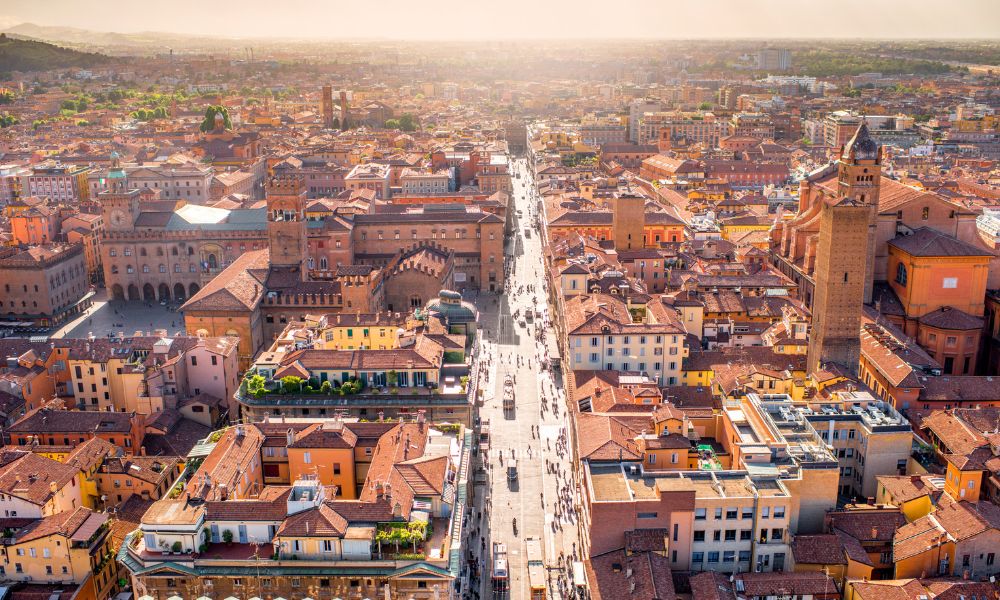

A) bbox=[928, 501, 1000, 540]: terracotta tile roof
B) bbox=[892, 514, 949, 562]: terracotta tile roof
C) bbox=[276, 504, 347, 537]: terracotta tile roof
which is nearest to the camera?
bbox=[276, 504, 347, 537]: terracotta tile roof

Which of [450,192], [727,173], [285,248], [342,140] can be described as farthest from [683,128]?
[285,248]

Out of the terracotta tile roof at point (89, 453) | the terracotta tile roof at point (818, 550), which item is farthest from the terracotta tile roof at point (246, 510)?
the terracotta tile roof at point (818, 550)

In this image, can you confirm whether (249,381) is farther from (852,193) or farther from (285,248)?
(852,193)

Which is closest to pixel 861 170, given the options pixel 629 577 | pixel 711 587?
pixel 711 587

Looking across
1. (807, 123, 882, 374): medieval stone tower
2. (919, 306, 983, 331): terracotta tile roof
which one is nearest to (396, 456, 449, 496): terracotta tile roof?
(807, 123, 882, 374): medieval stone tower

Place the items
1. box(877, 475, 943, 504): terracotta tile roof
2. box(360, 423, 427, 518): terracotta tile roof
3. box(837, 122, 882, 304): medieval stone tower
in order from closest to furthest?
1. box(360, 423, 427, 518): terracotta tile roof
2. box(877, 475, 943, 504): terracotta tile roof
3. box(837, 122, 882, 304): medieval stone tower

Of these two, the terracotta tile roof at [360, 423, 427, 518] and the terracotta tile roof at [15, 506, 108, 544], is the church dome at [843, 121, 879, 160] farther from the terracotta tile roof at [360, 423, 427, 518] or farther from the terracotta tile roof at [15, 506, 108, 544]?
the terracotta tile roof at [15, 506, 108, 544]

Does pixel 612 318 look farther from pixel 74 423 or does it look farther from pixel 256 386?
pixel 74 423

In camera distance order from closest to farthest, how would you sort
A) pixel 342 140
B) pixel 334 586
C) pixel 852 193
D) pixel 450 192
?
pixel 334 586 → pixel 852 193 → pixel 450 192 → pixel 342 140
